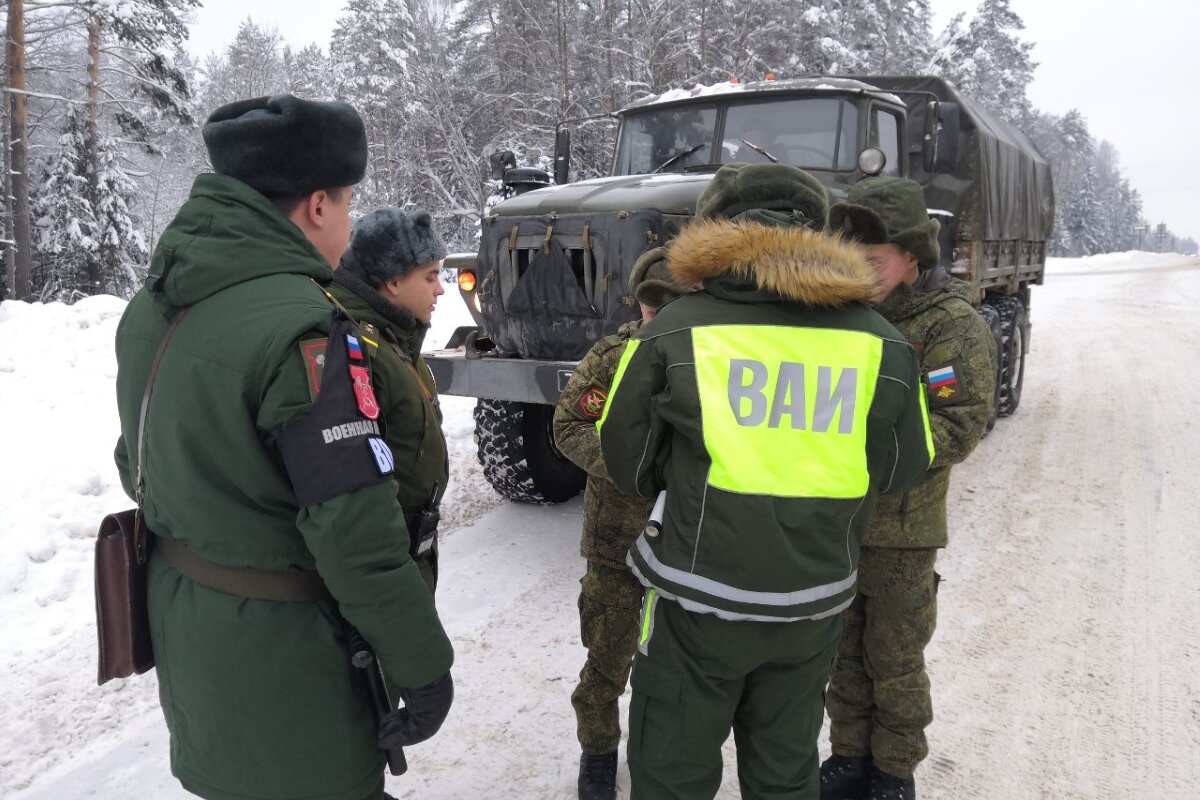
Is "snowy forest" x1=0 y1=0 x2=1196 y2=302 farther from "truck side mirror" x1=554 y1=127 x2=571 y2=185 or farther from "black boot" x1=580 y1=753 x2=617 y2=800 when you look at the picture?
"black boot" x1=580 y1=753 x2=617 y2=800

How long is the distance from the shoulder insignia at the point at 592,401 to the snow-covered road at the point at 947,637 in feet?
4.17

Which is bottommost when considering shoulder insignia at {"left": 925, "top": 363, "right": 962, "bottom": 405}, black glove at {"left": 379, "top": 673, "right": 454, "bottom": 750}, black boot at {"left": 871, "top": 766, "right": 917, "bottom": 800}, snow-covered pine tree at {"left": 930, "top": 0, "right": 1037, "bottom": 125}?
black boot at {"left": 871, "top": 766, "right": 917, "bottom": 800}

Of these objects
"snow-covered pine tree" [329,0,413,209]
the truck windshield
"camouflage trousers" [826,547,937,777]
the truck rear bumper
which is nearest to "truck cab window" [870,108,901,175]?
the truck windshield

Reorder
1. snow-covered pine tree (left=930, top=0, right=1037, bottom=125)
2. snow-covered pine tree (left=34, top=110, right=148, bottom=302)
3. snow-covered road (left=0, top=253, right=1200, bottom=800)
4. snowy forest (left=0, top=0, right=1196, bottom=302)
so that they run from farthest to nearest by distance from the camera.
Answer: snow-covered pine tree (left=930, top=0, right=1037, bottom=125) → snow-covered pine tree (left=34, top=110, right=148, bottom=302) → snowy forest (left=0, top=0, right=1196, bottom=302) → snow-covered road (left=0, top=253, right=1200, bottom=800)

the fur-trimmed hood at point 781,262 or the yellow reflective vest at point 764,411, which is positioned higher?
the fur-trimmed hood at point 781,262

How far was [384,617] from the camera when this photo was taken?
1612mm

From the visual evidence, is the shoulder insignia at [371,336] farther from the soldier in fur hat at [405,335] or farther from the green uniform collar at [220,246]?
the green uniform collar at [220,246]

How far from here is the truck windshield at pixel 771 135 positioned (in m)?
5.35

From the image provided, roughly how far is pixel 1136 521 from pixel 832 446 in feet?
14.5

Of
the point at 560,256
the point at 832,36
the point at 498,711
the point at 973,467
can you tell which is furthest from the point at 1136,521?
the point at 832,36

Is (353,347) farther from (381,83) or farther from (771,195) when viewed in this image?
(381,83)

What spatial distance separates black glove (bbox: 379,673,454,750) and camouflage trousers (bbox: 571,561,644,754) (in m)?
1.06

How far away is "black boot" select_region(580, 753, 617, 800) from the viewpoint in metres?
2.76

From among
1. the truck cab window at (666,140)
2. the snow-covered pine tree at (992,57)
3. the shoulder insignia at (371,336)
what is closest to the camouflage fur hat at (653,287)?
the shoulder insignia at (371,336)
